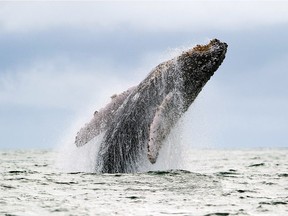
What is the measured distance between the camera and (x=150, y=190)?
12664mm

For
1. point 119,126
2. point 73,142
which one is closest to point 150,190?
point 119,126

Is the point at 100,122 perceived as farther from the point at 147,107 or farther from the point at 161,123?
the point at 161,123

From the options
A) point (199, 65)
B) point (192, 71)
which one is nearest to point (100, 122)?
point (192, 71)

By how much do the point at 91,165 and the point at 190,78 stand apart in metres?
3.16

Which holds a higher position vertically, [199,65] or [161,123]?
[199,65]

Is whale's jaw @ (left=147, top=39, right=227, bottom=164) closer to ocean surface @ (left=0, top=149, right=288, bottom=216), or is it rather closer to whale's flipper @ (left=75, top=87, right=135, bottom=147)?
whale's flipper @ (left=75, top=87, right=135, bottom=147)

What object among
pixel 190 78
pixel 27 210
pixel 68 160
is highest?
pixel 190 78

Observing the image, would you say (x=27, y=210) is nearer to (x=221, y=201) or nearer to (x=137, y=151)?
(x=221, y=201)

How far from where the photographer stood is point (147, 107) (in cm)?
1476

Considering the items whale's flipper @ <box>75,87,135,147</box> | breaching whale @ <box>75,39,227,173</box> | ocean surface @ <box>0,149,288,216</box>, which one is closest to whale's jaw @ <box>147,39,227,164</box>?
breaching whale @ <box>75,39,227,173</box>

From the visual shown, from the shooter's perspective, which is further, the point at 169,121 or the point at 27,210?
the point at 169,121

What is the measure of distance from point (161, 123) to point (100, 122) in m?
1.98

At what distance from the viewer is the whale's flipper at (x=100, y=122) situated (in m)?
15.3

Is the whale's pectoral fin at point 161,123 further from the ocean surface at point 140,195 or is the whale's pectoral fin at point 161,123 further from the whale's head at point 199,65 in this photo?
the ocean surface at point 140,195
